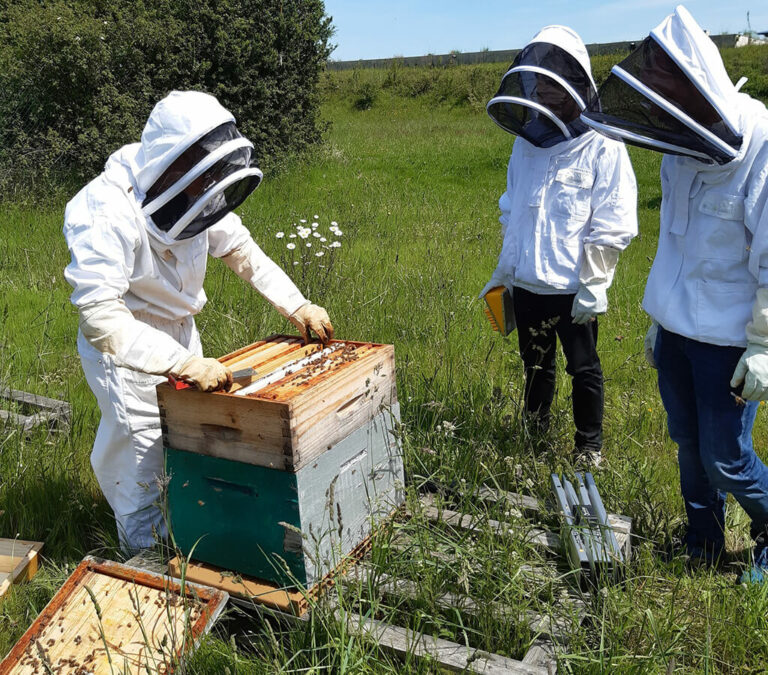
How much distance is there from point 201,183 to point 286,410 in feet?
3.34

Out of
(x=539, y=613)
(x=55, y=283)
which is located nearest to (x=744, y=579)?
(x=539, y=613)

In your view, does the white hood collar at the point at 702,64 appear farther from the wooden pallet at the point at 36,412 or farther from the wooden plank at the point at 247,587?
the wooden pallet at the point at 36,412

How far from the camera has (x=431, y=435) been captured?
3.04 m

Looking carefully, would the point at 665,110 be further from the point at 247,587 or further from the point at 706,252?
the point at 247,587

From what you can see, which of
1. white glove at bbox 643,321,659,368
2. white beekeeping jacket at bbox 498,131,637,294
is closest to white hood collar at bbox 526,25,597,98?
white beekeeping jacket at bbox 498,131,637,294

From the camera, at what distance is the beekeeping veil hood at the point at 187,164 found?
241 cm

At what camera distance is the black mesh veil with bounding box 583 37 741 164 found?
2.13m

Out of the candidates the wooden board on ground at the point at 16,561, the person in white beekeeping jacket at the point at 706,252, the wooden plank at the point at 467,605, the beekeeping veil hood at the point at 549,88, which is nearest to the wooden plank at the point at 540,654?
the wooden plank at the point at 467,605

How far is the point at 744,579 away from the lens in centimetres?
236

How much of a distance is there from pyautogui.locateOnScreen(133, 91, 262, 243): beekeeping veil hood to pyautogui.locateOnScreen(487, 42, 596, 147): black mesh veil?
1.31 m

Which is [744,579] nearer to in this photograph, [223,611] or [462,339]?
[223,611]

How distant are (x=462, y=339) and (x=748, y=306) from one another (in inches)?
101

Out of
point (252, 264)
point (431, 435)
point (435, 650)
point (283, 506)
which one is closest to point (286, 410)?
point (283, 506)

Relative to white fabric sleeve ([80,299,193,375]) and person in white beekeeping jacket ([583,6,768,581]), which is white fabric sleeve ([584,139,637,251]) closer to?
person in white beekeeping jacket ([583,6,768,581])
